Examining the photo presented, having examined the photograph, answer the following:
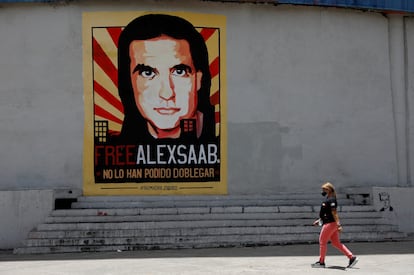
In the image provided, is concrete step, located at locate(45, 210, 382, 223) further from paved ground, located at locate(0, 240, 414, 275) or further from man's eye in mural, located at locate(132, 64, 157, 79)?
man's eye in mural, located at locate(132, 64, 157, 79)

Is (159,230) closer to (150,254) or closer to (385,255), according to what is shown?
(150,254)

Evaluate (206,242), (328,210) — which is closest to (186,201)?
(206,242)

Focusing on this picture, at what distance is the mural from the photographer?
677 inches

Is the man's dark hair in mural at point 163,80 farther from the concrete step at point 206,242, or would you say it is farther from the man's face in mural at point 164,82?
the concrete step at point 206,242

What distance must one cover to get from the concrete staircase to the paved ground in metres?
0.49

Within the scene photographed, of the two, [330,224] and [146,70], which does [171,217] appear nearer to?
[146,70]

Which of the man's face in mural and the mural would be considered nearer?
the mural

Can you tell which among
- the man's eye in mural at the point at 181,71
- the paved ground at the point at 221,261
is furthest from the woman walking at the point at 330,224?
the man's eye in mural at the point at 181,71

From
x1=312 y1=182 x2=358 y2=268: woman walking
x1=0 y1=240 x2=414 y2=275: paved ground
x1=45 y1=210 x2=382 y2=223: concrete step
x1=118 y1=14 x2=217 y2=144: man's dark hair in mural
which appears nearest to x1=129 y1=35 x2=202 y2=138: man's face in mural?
x1=118 y1=14 x2=217 y2=144: man's dark hair in mural

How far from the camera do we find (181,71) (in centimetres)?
1755

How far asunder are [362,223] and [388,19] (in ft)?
19.3

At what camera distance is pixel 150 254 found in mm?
14438

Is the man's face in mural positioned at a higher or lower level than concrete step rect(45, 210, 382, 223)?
higher

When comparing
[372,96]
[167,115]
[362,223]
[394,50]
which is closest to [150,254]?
[167,115]
